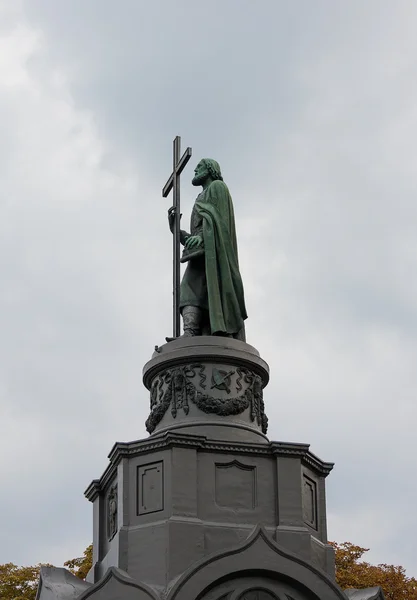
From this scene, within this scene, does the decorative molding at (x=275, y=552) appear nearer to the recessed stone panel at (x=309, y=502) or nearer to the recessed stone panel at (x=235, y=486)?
the recessed stone panel at (x=235, y=486)

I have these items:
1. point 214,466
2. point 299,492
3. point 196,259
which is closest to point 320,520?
point 299,492

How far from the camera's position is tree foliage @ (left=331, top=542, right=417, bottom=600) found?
32.4m

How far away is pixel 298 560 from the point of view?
57.5 feet

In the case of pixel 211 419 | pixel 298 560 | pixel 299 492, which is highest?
pixel 211 419

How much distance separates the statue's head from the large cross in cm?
56

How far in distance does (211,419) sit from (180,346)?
4.49 ft

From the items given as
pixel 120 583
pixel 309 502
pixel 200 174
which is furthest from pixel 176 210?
pixel 120 583

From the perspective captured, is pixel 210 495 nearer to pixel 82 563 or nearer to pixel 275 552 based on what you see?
pixel 275 552

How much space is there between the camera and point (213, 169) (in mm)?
21594

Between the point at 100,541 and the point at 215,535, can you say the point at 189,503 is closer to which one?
the point at 215,535

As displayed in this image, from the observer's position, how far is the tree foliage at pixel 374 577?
106 ft

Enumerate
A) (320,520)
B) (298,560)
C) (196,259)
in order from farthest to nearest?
1. (196,259)
2. (320,520)
3. (298,560)

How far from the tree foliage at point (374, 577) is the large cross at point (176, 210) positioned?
44.7ft

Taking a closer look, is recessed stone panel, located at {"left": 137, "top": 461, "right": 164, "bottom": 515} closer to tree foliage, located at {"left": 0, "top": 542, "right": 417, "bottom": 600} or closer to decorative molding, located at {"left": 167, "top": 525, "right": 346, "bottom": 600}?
decorative molding, located at {"left": 167, "top": 525, "right": 346, "bottom": 600}
